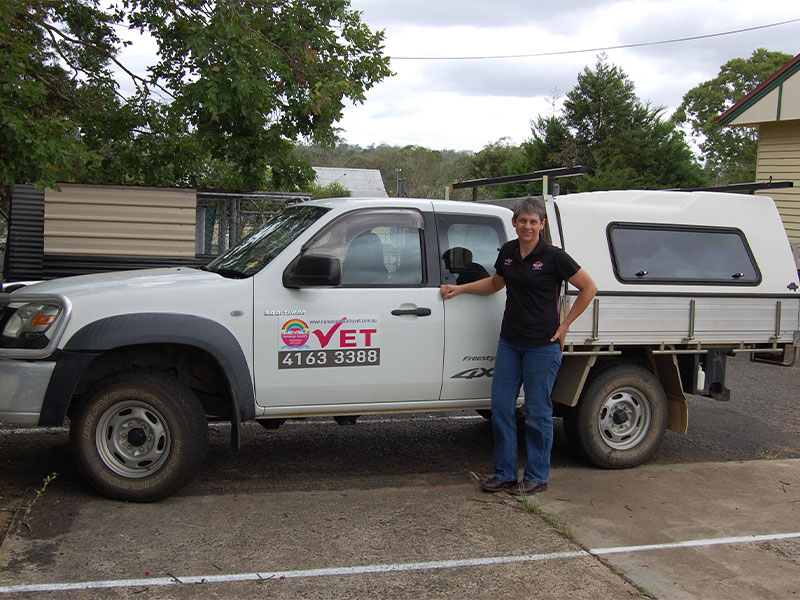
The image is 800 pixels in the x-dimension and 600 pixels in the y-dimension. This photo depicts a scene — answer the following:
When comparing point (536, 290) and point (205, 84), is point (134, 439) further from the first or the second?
point (205, 84)

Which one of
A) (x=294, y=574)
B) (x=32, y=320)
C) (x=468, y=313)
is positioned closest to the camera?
(x=294, y=574)

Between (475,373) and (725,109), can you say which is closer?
(475,373)

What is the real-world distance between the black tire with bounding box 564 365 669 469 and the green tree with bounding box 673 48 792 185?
39.7 metres

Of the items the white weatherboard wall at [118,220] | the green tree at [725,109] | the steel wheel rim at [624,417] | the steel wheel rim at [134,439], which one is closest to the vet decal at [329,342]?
the steel wheel rim at [134,439]

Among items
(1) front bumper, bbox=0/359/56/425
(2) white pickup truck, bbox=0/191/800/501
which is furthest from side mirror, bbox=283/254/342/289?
(1) front bumper, bbox=0/359/56/425

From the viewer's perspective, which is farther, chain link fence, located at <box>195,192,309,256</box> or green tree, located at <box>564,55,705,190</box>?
green tree, located at <box>564,55,705,190</box>

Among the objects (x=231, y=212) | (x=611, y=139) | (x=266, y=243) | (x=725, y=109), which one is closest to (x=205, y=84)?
(x=231, y=212)

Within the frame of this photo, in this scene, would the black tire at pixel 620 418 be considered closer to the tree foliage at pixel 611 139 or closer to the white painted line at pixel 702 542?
the white painted line at pixel 702 542

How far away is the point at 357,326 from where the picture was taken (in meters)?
5.62

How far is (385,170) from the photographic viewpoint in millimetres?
66562

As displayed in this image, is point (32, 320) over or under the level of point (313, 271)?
under

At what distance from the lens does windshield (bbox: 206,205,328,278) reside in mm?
5660

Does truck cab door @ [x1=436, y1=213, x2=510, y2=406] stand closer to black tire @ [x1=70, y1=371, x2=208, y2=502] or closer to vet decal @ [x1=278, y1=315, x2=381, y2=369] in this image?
vet decal @ [x1=278, y1=315, x2=381, y2=369]

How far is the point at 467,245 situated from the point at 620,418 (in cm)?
186
